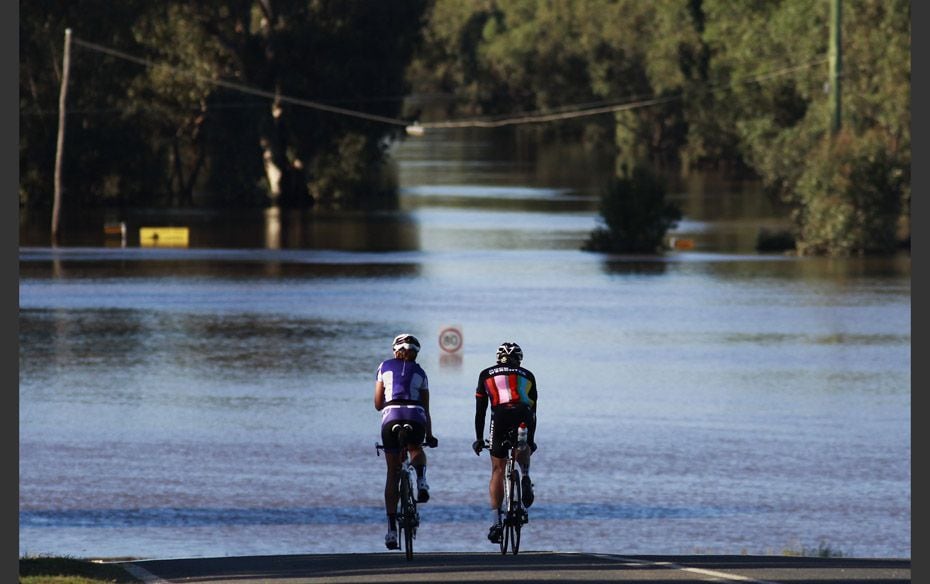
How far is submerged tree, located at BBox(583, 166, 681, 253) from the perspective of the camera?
55.6 m

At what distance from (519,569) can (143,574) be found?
2.69 metres

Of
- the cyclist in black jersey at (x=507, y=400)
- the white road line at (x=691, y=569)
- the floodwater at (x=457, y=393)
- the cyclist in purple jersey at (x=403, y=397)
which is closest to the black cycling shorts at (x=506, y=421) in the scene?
the cyclist in black jersey at (x=507, y=400)

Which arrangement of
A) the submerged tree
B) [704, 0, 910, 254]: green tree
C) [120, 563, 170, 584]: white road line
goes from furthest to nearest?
1. the submerged tree
2. [704, 0, 910, 254]: green tree
3. [120, 563, 170, 584]: white road line

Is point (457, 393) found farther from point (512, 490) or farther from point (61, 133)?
point (61, 133)

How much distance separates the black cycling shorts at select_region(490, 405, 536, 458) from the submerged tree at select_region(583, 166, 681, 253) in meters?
40.4

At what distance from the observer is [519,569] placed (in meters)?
14.3

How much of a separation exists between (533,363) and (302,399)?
5557mm

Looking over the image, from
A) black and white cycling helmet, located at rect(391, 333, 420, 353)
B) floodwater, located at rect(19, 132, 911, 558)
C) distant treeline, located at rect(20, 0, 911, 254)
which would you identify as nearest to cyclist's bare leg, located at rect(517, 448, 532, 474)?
black and white cycling helmet, located at rect(391, 333, 420, 353)

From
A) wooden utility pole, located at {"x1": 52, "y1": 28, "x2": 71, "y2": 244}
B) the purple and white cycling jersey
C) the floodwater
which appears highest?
wooden utility pole, located at {"x1": 52, "y1": 28, "x2": 71, "y2": 244}

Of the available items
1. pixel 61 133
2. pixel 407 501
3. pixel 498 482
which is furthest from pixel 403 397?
pixel 61 133

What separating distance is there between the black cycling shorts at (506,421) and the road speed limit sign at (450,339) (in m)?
19.9

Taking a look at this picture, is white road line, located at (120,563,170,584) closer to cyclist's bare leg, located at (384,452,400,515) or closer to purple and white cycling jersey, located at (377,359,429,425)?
cyclist's bare leg, located at (384,452,400,515)

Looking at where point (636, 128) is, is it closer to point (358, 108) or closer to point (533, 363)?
point (358, 108)

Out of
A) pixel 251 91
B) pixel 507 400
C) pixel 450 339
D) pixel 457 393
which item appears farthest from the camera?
pixel 251 91
